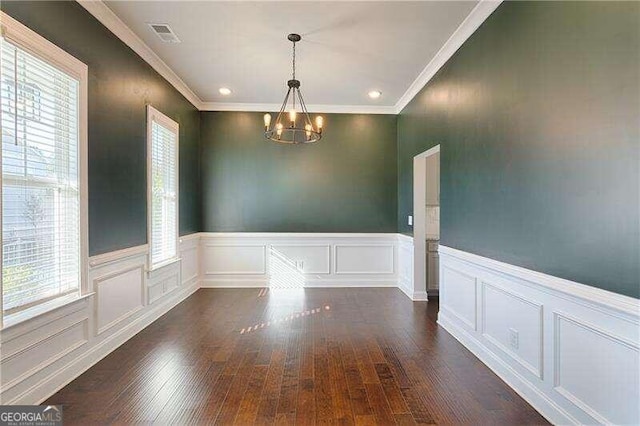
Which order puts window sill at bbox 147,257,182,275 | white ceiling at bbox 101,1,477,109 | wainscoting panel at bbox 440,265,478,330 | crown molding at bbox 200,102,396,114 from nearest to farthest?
white ceiling at bbox 101,1,477,109 < wainscoting panel at bbox 440,265,478,330 < window sill at bbox 147,257,182,275 < crown molding at bbox 200,102,396,114

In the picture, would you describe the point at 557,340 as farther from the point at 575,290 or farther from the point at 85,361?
the point at 85,361

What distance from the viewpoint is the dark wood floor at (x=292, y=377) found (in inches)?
87.4

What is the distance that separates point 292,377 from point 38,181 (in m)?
2.37

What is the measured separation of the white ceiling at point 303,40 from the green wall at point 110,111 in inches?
12.9

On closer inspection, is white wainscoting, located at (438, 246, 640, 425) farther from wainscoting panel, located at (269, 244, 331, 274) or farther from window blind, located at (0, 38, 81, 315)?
window blind, located at (0, 38, 81, 315)

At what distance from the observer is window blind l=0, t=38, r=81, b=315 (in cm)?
213

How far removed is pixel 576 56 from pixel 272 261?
4.92m

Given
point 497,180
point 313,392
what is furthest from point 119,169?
point 497,180

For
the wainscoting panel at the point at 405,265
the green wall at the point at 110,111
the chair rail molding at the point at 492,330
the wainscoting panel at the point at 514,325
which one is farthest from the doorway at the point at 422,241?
the green wall at the point at 110,111

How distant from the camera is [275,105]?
5797 mm

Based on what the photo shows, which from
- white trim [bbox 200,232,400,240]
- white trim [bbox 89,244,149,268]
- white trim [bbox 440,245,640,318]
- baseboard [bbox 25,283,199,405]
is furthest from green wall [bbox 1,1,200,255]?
white trim [bbox 440,245,640,318]

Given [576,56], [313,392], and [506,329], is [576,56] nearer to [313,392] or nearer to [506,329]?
[506,329]

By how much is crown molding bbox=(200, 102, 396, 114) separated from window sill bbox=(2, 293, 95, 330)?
396 centimetres

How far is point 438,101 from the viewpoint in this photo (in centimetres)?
408
